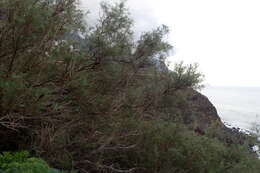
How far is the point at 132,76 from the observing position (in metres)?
9.14

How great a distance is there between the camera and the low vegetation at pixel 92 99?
20.6 feet

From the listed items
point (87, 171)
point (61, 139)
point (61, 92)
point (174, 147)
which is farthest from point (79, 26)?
point (174, 147)

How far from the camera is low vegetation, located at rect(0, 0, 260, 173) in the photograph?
20.6 feet

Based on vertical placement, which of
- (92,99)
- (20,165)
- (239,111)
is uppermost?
(92,99)

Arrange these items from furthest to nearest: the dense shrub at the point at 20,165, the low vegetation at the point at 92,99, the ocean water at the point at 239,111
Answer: the ocean water at the point at 239,111, the low vegetation at the point at 92,99, the dense shrub at the point at 20,165

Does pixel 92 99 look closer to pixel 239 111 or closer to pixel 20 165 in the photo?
pixel 20 165

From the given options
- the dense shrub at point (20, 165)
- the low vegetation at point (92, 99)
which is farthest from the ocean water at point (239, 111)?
the dense shrub at point (20, 165)

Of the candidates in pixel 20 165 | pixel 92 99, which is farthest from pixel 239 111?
pixel 20 165

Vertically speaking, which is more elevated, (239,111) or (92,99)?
(92,99)

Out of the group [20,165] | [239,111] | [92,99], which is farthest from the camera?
[239,111]

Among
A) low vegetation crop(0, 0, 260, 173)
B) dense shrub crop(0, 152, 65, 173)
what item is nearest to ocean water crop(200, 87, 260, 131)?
low vegetation crop(0, 0, 260, 173)

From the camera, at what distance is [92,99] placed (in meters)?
8.10

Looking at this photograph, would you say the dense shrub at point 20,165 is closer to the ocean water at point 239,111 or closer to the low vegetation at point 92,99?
the low vegetation at point 92,99

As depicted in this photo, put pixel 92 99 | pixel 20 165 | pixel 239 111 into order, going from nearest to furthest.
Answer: pixel 20 165 → pixel 92 99 → pixel 239 111
